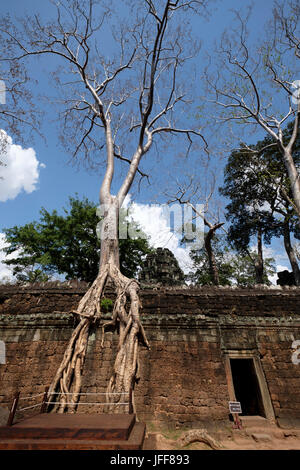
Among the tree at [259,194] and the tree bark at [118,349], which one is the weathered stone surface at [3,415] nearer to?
the tree bark at [118,349]

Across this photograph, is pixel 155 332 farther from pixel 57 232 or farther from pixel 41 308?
pixel 57 232

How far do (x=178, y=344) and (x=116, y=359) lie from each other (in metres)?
2.10

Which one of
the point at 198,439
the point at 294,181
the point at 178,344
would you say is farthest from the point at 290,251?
the point at 198,439

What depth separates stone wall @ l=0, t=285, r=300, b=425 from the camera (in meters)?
4.91

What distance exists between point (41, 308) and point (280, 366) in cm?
604

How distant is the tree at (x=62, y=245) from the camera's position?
51.8 ft

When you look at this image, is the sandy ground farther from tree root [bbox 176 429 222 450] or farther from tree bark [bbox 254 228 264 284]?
tree bark [bbox 254 228 264 284]

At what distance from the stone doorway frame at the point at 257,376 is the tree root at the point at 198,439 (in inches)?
47.9

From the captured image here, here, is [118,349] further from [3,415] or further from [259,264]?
[259,264]

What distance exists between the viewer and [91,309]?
474cm

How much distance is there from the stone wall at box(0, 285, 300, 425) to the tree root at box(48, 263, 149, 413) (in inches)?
45.6

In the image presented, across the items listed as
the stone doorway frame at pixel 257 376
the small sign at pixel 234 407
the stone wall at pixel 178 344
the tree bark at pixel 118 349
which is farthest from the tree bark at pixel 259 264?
the tree bark at pixel 118 349

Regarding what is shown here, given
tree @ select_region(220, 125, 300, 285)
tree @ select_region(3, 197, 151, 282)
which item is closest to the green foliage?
tree @ select_region(220, 125, 300, 285)

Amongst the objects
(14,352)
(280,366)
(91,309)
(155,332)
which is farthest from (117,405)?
(280,366)
